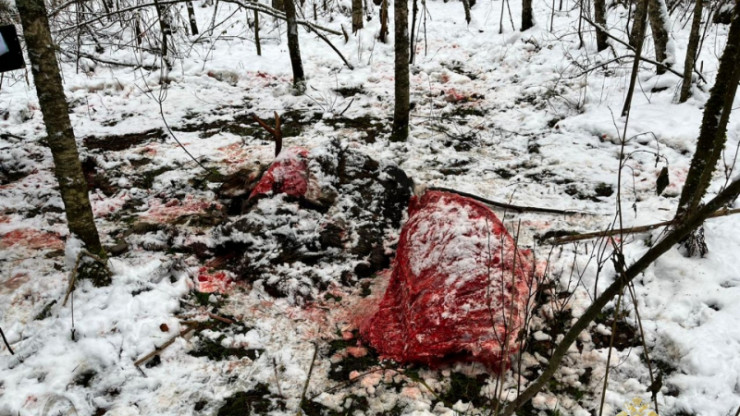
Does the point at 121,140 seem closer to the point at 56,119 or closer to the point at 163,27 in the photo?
the point at 163,27

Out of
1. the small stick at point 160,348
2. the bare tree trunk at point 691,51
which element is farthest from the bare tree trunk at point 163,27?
the bare tree trunk at point 691,51

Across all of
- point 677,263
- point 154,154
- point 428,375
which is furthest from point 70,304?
point 677,263

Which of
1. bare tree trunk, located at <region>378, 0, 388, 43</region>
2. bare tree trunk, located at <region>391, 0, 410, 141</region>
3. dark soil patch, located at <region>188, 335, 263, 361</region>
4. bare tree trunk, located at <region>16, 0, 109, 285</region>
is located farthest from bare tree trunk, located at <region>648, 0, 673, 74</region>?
bare tree trunk, located at <region>16, 0, 109, 285</region>

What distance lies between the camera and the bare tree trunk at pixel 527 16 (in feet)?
29.9

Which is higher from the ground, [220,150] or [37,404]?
[220,150]

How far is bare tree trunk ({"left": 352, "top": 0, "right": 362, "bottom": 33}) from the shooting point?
1033cm

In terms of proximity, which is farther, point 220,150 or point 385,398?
point 220,150

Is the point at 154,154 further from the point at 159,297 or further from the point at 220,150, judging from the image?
the point at 159,297

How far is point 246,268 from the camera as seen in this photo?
366 cm

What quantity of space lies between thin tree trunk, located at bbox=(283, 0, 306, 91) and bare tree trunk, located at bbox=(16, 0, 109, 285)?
4901mm

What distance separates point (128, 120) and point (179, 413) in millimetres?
Result: 5618

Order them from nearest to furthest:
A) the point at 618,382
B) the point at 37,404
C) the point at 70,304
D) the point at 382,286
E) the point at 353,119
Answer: the point at 37,404, the point at 618,382, the point at 70,304, the point at 382,286, the point at 353,119

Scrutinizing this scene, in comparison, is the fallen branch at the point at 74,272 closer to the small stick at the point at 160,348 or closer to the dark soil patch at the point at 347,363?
the small stick at the point at 160,348

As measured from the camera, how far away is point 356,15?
408 inches
